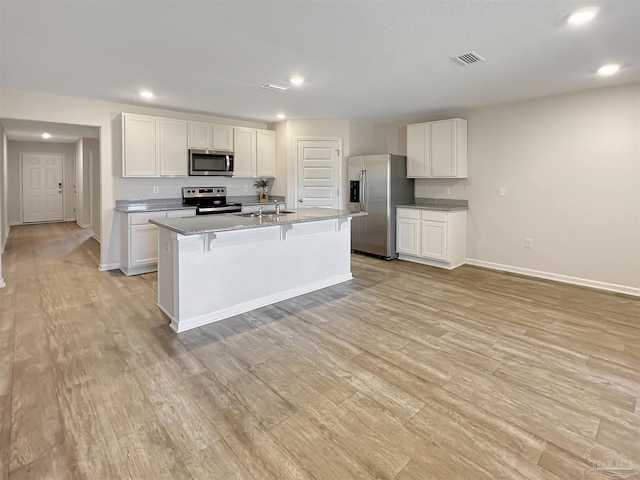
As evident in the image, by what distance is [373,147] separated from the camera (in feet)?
22.7

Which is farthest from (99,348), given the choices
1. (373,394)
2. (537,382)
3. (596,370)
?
(596,370)

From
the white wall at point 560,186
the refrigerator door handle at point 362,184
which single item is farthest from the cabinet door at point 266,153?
the white wall at point 560,186

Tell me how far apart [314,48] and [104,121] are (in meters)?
3.62

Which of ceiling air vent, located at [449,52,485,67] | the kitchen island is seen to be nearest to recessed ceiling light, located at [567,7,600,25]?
ceiling air vent, located at [449,52,485,67]

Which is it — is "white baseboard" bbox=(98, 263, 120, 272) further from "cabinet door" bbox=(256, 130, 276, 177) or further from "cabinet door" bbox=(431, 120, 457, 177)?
"cabinet door" bbox=(431, 120, 457, 177)

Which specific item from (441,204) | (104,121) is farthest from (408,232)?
(104,121)

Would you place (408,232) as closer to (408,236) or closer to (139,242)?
(408,236)

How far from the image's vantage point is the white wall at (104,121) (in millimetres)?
4477

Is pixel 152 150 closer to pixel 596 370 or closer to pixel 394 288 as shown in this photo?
pixel 394 288

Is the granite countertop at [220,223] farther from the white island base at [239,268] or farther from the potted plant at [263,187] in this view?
the potted plant at [263,187]

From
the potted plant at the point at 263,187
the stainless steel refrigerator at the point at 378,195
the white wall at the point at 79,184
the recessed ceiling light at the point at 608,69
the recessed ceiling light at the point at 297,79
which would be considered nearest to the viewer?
→ the recessed ceiling light at the point at 608,69

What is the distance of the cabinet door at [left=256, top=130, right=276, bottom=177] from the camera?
649 cm

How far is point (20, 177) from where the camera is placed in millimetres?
9734

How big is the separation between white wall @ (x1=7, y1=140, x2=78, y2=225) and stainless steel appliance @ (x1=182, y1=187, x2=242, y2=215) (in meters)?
6.42
